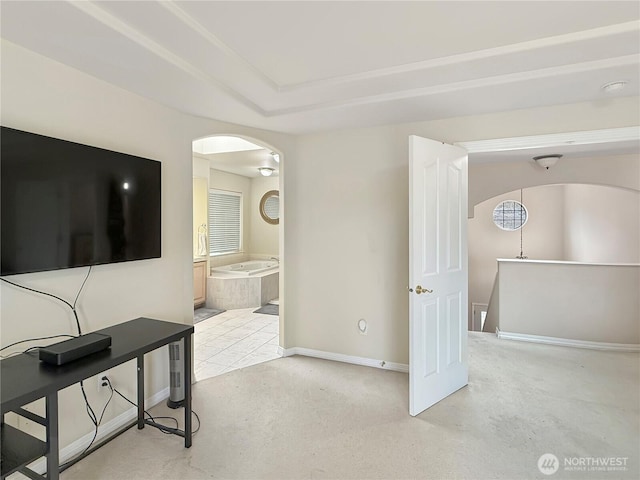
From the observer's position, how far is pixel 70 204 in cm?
190

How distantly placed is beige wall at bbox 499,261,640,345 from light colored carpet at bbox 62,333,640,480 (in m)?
0.69

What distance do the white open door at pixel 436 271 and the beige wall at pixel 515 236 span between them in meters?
5.90

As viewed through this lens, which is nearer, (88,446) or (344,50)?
(344,50)

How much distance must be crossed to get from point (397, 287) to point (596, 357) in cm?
237

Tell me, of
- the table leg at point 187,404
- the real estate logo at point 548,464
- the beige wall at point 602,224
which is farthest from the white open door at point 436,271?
the beige wall at point 602,224

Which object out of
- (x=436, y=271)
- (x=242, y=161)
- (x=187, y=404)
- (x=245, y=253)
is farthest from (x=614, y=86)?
(x=245, y=253)

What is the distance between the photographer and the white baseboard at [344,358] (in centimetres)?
330

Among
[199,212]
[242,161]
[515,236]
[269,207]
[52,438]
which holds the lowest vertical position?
[52,438]

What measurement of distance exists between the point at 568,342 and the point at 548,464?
2572 mm

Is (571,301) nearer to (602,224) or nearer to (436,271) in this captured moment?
(436,271)

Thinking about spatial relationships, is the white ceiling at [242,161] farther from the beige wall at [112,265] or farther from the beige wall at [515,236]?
the beige wall at [515,236]

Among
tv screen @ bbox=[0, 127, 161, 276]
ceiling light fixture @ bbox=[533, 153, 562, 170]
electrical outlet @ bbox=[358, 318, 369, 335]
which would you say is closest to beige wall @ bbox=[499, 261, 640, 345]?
ceiling light fixture @ bbox=[533, 153, 562, 170]

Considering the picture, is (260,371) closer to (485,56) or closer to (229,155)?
(485,56)

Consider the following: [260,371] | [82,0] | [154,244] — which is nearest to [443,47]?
[82,0]
